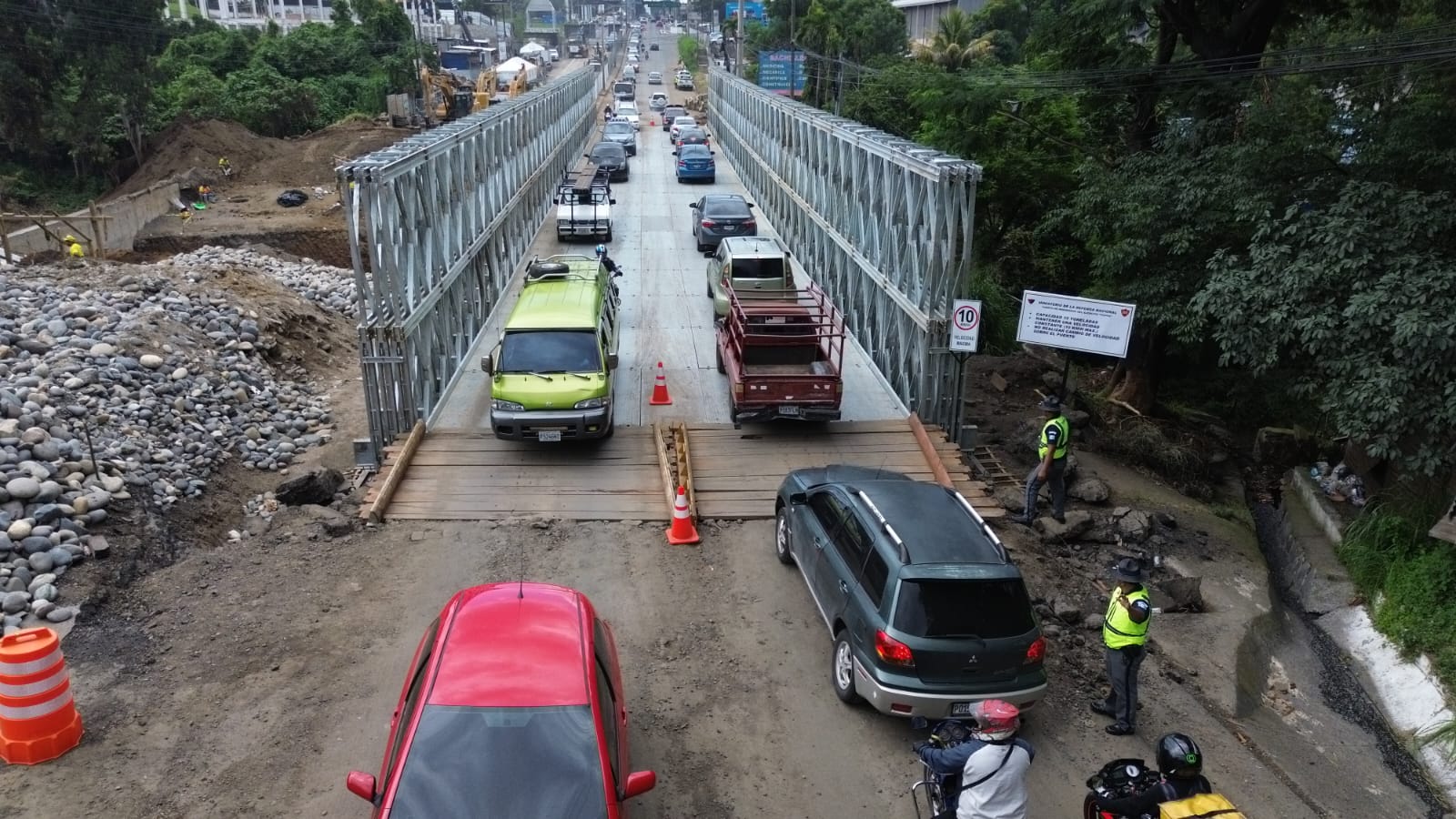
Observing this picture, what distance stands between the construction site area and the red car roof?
5.23ft

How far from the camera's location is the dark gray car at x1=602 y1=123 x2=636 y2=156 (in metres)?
45.6

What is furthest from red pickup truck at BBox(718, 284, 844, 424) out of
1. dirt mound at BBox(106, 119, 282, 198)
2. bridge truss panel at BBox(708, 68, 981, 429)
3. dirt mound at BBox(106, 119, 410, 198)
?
dirt mound at BBox(106, 119, 282, 198)

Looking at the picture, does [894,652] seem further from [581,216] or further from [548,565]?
[581,216]

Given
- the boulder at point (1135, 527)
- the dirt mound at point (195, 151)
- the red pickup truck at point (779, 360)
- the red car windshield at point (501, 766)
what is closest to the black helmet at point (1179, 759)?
the red car windshield at point (501, 766)

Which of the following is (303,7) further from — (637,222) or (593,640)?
(593,640)

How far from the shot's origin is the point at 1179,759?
5.46m

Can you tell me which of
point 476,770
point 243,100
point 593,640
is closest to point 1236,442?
point 593,640

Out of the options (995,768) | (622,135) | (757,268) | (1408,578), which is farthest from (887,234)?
(622,135)

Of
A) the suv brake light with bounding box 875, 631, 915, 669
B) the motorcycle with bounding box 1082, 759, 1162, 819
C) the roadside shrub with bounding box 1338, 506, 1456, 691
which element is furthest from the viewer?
the roadside shrub with bounding box 1338, 506, 1456, 691

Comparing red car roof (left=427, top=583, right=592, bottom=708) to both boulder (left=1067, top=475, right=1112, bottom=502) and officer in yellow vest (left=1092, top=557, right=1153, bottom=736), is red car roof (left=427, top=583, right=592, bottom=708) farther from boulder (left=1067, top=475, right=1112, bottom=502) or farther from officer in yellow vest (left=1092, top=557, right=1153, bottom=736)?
boulder (left=1067, top=475, right=1112, bottom=502)

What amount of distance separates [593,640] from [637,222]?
25.9 m

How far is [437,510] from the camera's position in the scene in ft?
37.9

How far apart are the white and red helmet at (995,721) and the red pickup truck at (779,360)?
25.8 feet

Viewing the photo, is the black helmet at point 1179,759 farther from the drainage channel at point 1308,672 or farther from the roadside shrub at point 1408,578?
the roadside shrub at point 1408,578
